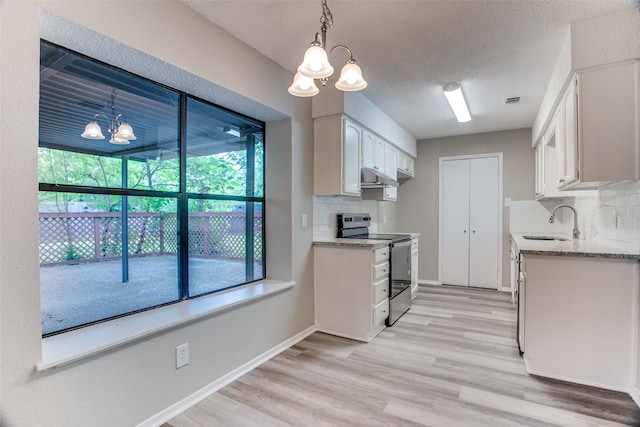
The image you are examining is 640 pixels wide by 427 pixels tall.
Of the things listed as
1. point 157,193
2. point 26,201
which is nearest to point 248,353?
point 157,193

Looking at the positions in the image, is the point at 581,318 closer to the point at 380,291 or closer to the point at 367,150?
the point at 380,291

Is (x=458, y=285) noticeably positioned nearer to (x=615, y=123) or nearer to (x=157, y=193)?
(x=615, y=123)

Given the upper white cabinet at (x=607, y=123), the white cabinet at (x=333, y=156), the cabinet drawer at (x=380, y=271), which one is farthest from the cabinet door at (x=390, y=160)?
the upper white cabinet at (x=607, y=123)

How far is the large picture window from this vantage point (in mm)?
1698

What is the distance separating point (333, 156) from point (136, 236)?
1872mm

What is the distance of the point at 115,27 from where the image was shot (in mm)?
1639

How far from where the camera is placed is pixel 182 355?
198 cm

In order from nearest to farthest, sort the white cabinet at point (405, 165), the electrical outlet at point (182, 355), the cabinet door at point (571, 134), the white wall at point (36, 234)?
the white wall at point (36, 234), the electrical outlet at point (182, 355), the cabinet door at point (571, 134), the white cabinet at point (405, 165)

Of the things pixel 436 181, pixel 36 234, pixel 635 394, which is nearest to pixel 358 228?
pixel 436 181

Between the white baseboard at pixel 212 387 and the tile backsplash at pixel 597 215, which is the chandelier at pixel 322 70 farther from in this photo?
the tile backsplash at pixel 597 215

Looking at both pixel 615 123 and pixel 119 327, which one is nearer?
pixel 119 327

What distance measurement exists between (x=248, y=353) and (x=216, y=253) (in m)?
0.81

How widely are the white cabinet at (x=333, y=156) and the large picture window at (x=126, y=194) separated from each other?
833 millimetres

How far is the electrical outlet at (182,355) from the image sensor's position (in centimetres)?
196
